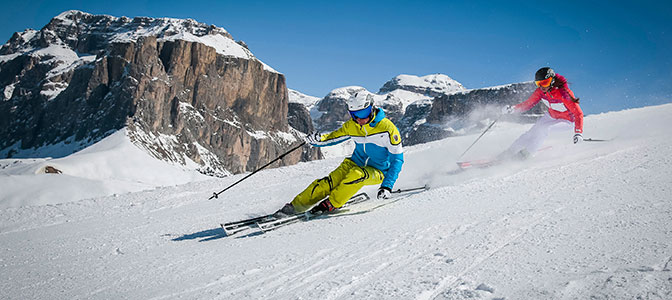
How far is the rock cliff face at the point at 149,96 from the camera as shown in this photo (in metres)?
104

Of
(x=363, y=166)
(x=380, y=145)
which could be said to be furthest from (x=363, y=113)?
(x=363, y=166)

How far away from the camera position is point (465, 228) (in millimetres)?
3172

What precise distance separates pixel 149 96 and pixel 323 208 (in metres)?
113

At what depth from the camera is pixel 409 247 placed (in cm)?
281

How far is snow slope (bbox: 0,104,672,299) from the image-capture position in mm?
2053

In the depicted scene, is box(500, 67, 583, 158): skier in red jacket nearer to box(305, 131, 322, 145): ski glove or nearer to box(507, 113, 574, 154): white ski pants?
box(507, 113, 574, 154): white ski pants

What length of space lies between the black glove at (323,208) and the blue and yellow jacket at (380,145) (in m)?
0.73

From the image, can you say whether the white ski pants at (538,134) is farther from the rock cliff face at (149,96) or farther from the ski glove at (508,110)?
the rock cliff face at (149,96)

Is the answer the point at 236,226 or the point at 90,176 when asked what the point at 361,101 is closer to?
the point at 236,226

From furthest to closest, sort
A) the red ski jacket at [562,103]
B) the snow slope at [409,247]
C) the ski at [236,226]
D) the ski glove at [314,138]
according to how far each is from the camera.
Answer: the red ski jacket at [562,103], the ski glove at [314,138], the ski at [236,226], the snow slope at [409,247]

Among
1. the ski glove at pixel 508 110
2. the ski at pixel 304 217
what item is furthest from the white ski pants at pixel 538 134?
the ski at pixel 304 217

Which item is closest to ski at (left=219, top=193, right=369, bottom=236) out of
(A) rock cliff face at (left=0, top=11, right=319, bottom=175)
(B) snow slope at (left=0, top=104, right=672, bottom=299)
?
(B) snow slope at (left=0, top=104, right=672, bottom=299)

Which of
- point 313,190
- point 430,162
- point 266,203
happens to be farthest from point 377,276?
point 430,162

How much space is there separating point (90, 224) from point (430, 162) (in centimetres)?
695
